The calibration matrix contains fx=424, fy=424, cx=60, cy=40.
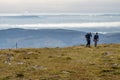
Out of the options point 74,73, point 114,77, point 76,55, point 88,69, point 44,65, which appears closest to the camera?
point 114,77

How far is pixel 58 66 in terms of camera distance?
49375 millimetres

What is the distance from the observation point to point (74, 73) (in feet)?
144

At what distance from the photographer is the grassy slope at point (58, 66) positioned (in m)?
42.1

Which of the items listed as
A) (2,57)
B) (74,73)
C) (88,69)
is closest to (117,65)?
(88,69)

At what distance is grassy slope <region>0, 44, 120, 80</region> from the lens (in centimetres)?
4212

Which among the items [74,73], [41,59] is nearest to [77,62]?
[41,59]

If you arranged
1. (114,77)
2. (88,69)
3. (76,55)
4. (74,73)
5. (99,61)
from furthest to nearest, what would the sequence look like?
(76,55) → (99,61) → (88,69) → (74,73) → (114,77)

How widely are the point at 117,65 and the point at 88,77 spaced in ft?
28.7

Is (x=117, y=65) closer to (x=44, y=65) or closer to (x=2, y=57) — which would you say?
(x=44, y=65)

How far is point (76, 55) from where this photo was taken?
61.3m

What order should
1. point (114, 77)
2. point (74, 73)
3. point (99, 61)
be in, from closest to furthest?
1. point (114, 77)
2. point (74, 73)
3. point (99, 61)

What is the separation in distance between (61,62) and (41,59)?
4.10 m

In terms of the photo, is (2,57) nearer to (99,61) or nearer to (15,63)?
(15,63)

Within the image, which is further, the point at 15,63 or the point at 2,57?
the point at 2,57
